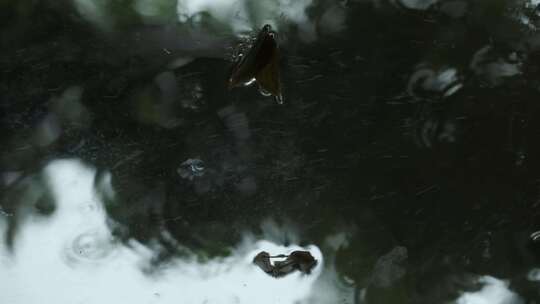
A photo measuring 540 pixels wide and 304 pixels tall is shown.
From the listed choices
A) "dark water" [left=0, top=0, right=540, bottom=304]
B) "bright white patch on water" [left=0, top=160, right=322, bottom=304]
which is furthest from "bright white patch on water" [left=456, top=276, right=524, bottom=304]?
"bright white patch on water" [left=0, top=160, right=322, bottom=304]

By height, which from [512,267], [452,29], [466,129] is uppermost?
[452,29]

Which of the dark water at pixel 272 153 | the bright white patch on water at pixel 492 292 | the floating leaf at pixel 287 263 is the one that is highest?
the dark water at pixel 272 153

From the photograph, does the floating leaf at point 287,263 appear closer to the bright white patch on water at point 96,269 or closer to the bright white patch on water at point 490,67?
the bright white patch on water at point 96,269

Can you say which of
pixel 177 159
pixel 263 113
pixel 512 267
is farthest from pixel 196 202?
pixel 512 267

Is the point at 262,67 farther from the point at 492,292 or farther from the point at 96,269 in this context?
the point at 492,292

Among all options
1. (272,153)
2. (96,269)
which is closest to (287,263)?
(272,153)

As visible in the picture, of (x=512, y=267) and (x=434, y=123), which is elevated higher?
(x=434, y=123)

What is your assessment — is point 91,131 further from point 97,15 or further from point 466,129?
point 466,129

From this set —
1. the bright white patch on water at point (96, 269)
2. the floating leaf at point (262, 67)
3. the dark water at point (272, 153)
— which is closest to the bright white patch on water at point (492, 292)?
the dark water at point (272, 153)
